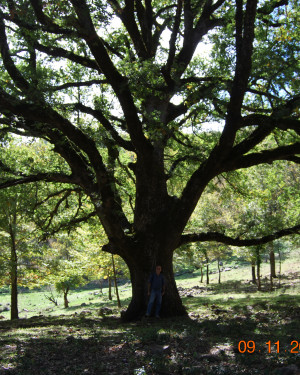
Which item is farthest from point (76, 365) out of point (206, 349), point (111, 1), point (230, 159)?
point (111, 1)

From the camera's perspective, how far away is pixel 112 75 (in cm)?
831

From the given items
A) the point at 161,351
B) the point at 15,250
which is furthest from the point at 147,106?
the point at 15,250

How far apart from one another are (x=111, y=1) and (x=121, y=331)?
8044mm

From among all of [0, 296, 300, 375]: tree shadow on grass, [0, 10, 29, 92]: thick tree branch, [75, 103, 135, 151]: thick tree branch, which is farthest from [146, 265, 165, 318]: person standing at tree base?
[0, 10, 29, 92]: thick tree branch

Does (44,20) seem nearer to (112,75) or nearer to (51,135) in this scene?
(112,75)

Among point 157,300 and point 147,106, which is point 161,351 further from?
point 147,106
